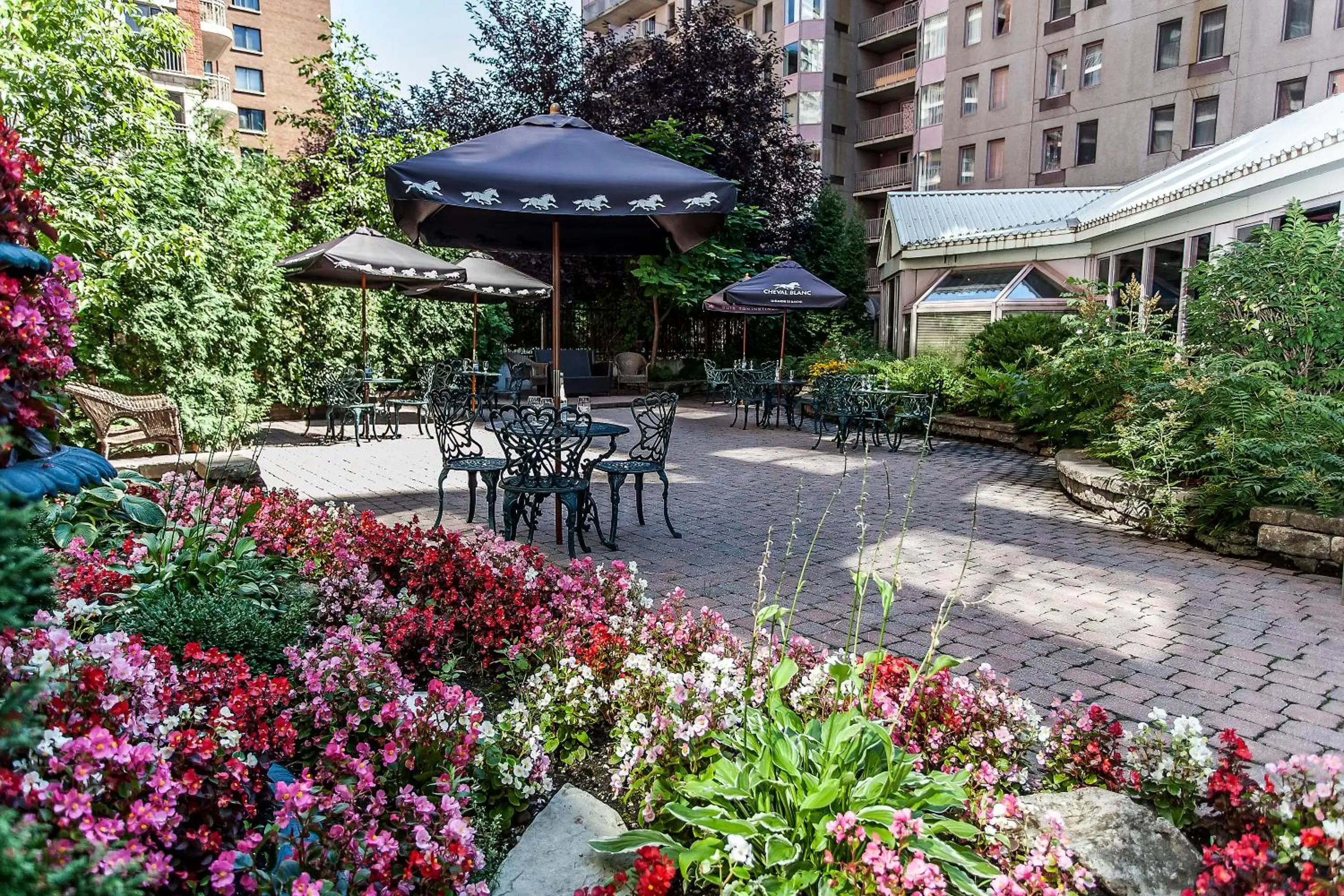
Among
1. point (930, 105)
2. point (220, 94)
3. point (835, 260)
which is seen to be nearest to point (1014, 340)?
point (835, 260)

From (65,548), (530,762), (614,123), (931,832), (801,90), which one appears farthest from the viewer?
(801,90)

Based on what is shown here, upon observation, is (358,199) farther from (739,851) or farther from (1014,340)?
(739,851)

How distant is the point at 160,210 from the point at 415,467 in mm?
4069

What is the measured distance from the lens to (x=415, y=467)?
9211 millimetres

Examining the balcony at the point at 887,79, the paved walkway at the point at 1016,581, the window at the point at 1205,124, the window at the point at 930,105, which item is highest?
the balcony at the point at 887,79

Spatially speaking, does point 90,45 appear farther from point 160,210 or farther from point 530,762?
point 530,762

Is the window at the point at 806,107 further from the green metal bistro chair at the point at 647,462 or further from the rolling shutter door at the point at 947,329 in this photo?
the green metal bistro chair at the point at 647,462

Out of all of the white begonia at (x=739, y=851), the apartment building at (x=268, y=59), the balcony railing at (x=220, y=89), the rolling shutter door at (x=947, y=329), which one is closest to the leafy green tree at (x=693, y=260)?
the rolling shutter door at (x=947, y=329)

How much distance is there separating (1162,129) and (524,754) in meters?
26.8

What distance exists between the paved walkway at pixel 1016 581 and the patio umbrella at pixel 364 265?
2501 mm

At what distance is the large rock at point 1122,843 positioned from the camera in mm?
2059

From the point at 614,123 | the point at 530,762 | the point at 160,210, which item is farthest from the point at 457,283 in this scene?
the point at 530,762

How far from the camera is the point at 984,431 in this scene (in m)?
12.0

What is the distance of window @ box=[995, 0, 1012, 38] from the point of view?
90.1ft
